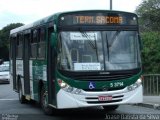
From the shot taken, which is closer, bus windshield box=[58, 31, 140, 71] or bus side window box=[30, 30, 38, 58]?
bus windshield box=[58, 31, 140, 71]

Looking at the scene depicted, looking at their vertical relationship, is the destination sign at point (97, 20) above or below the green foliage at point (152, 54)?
above

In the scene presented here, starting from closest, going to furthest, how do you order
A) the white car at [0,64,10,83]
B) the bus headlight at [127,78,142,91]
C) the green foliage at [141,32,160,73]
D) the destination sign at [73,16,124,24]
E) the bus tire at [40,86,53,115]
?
the bus headlight at [127,78,142,91] < the destination sign at [73,16,124,24] < the bus tire at [40,86,53,115] < the green foliage at [141,32,160,73] < the white car at [0,64,10,83]

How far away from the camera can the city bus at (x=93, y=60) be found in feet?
43.9

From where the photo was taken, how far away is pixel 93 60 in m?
13.5

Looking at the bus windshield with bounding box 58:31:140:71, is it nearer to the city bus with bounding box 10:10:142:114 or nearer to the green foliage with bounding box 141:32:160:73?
the city bus with bounding box 10:10:142:114

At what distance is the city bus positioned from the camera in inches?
527

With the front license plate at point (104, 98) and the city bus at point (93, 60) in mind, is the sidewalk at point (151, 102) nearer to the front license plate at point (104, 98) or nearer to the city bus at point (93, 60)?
the city bus at point (93, 60)

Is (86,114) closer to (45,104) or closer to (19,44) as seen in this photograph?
(45,104)

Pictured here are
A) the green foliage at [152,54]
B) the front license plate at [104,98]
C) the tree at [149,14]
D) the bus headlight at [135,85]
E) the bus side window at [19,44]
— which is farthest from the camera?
the tree at [149,14]

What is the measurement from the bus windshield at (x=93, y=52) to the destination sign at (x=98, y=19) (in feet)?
1.02

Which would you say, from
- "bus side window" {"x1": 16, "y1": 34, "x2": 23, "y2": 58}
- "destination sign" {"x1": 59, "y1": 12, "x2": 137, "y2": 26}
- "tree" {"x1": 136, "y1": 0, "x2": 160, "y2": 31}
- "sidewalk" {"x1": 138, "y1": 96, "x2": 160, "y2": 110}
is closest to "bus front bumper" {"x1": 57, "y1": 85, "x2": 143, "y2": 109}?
"destination sign" {"x1": 59, "y1": 12, "x2": 137, "y2": 26}

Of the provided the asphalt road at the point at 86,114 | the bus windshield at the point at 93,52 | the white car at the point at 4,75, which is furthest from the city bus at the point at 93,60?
the white car at the point at 4,75

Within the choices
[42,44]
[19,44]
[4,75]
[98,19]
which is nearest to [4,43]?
[4,75]

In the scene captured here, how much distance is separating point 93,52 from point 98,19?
102cm
